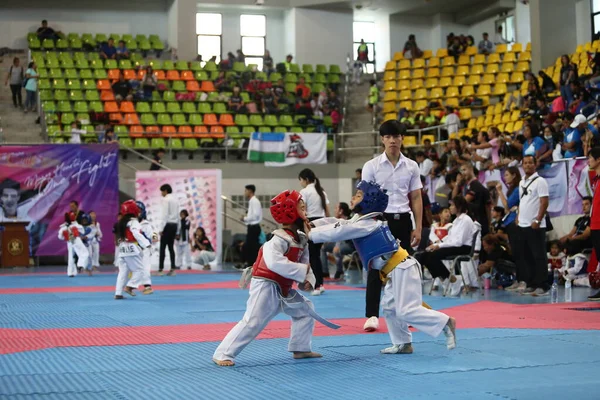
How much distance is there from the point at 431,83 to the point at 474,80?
1.42 meters

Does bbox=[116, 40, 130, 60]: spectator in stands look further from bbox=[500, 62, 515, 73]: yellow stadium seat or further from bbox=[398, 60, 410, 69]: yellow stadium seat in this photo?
bbox=[500, 62, 515, 73]: yellow stadium seat

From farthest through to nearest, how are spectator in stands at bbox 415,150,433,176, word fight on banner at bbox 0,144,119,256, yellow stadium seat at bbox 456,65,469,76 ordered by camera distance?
yellow stadium seat at bbox 456,65,469,76 < word fight on banner at bbox 0,144,119,256 < spectator in stands at bbox 415,150,433,176

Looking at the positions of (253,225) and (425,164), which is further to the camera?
(425,164)

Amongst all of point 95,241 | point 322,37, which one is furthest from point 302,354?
point 322,37

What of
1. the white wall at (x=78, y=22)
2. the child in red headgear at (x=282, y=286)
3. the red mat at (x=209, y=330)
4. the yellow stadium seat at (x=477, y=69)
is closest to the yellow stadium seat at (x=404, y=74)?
the yellow stadium seat at (x=477, y=69)

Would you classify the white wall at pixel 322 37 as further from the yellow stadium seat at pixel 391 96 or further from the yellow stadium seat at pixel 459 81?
the yellow stadium seat at pixel 459 81

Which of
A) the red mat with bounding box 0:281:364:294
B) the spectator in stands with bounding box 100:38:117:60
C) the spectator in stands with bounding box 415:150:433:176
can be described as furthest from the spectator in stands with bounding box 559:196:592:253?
the spectator in stands with bounding box 100:38:117:60

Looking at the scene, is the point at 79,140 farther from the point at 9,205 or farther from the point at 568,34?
the point at 568,34

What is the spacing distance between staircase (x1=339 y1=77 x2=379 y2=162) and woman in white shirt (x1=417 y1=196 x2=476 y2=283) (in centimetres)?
1227

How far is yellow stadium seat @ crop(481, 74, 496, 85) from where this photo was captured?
25.0m

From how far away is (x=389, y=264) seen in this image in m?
5.94

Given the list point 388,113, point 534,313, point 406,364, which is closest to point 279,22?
point 388,113

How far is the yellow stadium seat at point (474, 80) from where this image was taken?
2527cm

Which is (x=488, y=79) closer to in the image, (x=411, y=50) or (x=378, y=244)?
(x=411, y=50)
